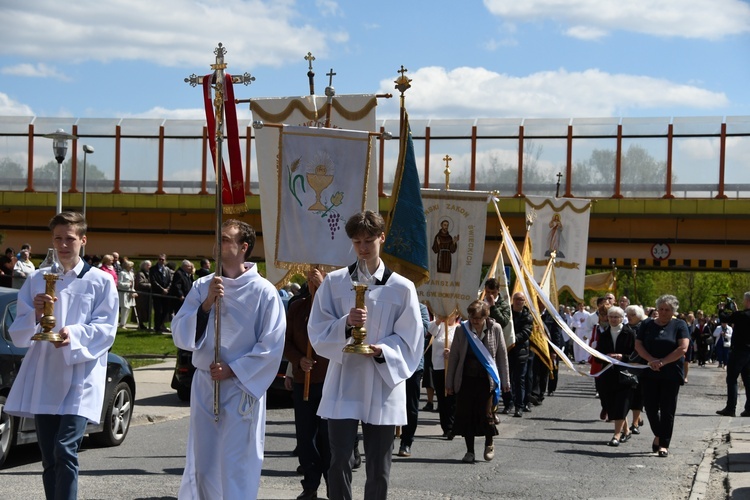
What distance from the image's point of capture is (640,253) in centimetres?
4062

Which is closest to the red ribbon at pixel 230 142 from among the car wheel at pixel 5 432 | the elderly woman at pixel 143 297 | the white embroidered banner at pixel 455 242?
the car wheel at pixel 5 432

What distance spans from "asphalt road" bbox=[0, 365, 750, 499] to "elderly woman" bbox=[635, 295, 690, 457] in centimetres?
34

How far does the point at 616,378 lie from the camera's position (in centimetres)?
1468

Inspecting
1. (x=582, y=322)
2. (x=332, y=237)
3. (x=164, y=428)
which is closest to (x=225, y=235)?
(x=332, y=237)

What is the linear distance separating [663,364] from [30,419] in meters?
6.65

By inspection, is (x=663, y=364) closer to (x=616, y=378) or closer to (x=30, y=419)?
(x=616, y=378)

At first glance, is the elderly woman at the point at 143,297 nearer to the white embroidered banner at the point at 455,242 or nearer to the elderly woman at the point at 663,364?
the white embroidered banner at the point at 455,242

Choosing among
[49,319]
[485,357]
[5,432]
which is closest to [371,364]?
[49,319]

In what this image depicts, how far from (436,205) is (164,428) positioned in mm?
5307

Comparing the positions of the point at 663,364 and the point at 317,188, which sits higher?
the point at 317,188

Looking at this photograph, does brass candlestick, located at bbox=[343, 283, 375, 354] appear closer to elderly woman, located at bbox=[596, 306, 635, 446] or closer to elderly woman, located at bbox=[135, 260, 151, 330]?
elderly woman, located at bbox=[596, 306, 635, 446]

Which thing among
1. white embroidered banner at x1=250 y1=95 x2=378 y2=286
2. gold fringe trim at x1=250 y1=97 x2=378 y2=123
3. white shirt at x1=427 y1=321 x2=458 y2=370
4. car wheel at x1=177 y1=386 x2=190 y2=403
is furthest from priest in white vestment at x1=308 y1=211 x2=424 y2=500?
car wheel at x1=177 y1=386 x2=190 y2=403

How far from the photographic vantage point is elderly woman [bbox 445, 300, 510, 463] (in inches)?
494

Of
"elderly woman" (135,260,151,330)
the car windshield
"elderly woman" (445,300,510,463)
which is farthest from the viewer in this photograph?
"elderly woman" (135,260,151,330)
